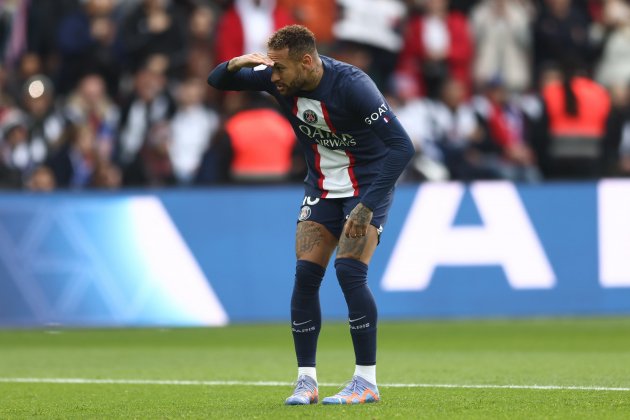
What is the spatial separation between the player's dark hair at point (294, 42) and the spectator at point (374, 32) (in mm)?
9384

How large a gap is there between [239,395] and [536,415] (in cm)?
210

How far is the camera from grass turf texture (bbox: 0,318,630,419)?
7277 mm

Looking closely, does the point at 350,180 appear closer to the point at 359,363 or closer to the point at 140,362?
the point at 359,363

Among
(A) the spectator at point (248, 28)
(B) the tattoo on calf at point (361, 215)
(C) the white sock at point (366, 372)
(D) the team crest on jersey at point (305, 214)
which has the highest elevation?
(B) the tattoo on calf at point (361, 215)

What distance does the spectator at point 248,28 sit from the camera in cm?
1684

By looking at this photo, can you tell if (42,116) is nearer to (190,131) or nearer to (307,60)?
(190,131)

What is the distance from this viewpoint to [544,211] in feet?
46.8

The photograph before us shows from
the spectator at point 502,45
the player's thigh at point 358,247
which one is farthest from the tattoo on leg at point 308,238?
the spectator at point 502,45

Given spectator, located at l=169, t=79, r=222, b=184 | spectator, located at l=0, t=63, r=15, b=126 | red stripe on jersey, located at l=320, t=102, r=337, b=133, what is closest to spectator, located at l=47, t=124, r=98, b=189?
spectator, located at l=169, t=79, r=222, b=184

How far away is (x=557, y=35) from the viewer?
58.6 ft

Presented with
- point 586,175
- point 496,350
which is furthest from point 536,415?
point 586,175

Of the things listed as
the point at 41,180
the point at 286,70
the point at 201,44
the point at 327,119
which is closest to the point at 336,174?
the point at 327,119

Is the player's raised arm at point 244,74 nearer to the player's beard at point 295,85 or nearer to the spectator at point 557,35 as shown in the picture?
the player's beard at point 295,85

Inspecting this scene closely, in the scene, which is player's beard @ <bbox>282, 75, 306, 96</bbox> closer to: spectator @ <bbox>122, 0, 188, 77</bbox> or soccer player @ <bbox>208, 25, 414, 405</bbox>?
soccer player @ <bbox>208, 25, 414, 405</bbox>
